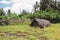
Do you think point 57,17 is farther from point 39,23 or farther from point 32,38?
point 32,38

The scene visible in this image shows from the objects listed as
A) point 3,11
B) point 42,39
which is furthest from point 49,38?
point 3,11

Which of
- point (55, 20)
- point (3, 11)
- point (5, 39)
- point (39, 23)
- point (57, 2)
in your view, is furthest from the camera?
point (3, 11)

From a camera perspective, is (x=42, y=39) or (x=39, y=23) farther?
(x=39, y=23)

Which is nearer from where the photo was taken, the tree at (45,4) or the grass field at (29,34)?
the grass field at (29,34)

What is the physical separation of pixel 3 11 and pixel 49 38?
59.8 m

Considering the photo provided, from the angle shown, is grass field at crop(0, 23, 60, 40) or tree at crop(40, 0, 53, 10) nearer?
grass field at crop(0, 23, 60, 40)

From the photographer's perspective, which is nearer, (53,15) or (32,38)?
(32,38)

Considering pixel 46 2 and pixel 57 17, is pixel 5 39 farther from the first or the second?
pixel 46 2

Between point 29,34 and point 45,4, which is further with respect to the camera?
point 45,4

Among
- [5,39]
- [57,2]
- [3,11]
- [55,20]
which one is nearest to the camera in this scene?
[5,39]

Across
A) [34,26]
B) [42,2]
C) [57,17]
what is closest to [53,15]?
[57,17]

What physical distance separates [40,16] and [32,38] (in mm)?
25048

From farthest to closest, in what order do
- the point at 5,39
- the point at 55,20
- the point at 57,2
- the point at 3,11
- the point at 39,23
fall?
the point at 3,11 → the point at 57,2 → the point at 55,20 → the point at 39,23 → the point at 5,39

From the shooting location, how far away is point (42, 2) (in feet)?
207
